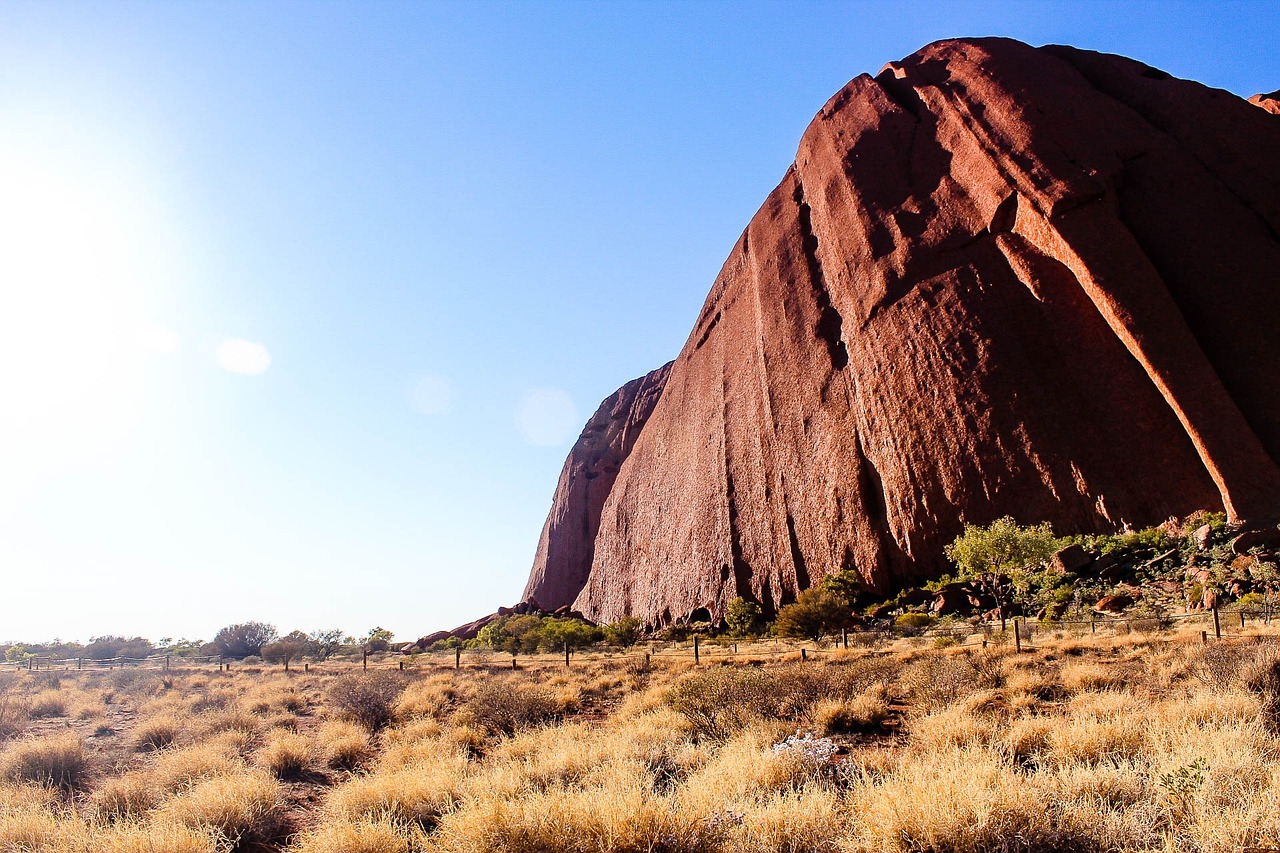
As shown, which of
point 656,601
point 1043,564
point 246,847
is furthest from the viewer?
point 656,601

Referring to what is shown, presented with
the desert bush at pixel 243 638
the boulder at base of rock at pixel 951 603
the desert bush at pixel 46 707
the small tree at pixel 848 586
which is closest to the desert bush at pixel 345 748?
the desert bush at pixel 46 707

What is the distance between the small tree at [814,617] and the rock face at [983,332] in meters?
3.47

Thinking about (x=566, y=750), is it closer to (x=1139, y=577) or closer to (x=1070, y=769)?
(x=1070, y=769)

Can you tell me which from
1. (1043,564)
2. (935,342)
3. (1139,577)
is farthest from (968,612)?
(935,342)

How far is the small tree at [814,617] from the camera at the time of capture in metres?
29.0

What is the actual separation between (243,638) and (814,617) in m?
48.1

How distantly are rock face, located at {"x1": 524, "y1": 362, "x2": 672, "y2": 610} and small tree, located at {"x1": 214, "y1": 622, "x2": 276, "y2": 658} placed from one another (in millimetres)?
25860

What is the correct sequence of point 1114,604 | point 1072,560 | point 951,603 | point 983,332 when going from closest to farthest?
point 1114,604 < point 1072,560 < point 951,603 < point 983,332

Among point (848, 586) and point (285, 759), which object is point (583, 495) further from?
point (285, 759)

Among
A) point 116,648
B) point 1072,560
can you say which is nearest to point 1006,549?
point 1072,560

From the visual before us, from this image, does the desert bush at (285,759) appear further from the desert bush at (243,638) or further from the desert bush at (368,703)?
the desert bush at (243,638)

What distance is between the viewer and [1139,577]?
75.2 ft

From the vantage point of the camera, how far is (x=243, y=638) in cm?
5362

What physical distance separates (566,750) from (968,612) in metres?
24.8
